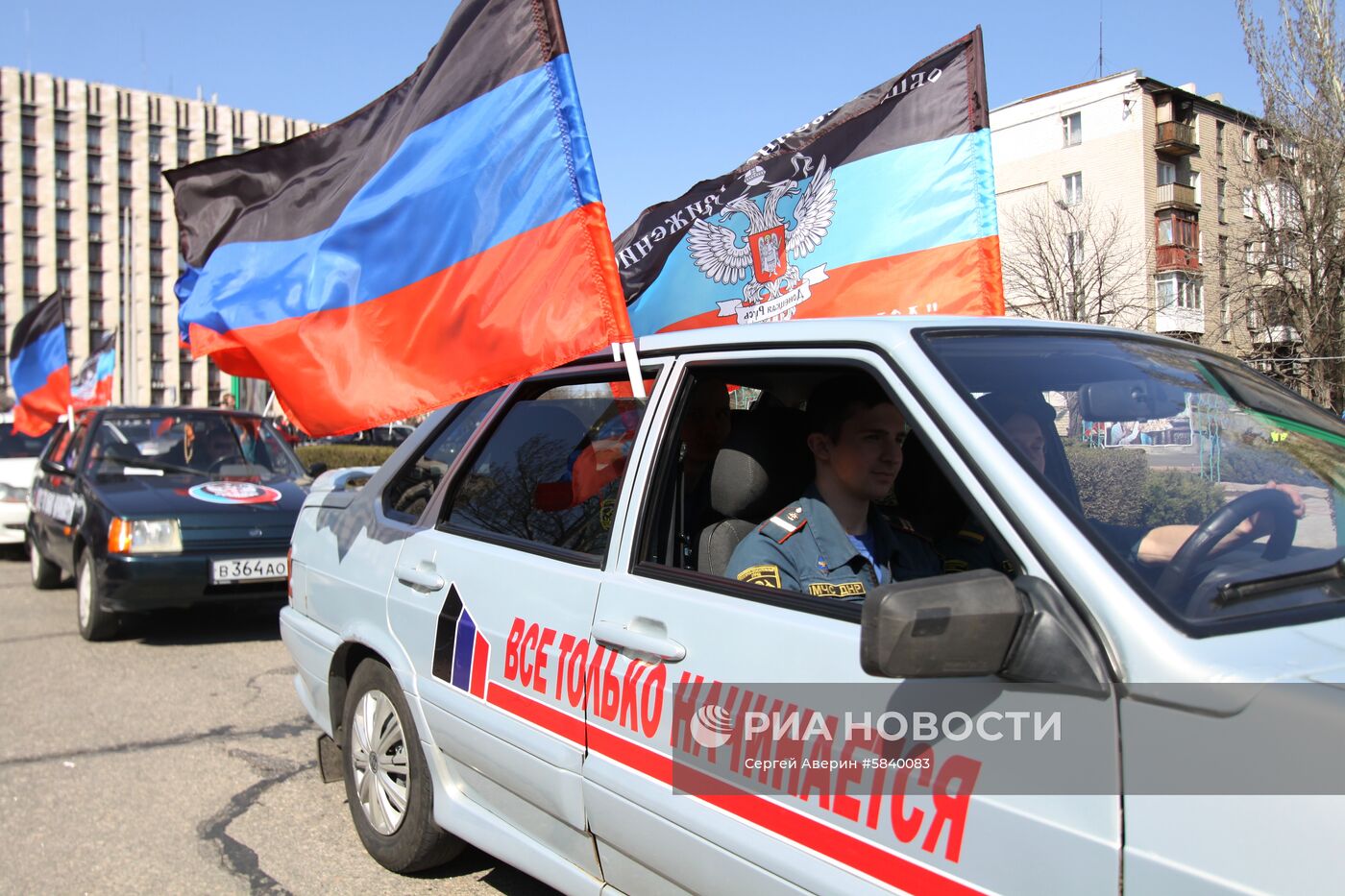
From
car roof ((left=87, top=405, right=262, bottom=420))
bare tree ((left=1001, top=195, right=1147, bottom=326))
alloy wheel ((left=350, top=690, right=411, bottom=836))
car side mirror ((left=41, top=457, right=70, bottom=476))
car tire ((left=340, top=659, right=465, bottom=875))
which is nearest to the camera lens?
car tire ((left=340, top=659, right=465, bottom=875))

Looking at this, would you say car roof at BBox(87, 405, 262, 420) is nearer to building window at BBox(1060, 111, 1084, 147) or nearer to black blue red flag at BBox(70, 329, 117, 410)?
black blue red flag at BBox(70, 329, 117, 410)

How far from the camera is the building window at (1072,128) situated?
41.2m

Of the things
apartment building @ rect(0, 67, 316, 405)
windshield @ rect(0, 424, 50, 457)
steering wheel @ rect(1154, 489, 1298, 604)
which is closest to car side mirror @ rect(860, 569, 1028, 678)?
steering wheel @ rect(1154, 489, 1298, 604)

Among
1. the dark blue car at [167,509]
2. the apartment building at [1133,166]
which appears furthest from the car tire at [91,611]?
the apartment building at [1133,166]

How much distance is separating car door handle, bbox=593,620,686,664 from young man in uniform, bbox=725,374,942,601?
9.6 inches

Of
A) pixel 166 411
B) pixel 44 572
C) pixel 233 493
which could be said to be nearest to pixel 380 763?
pixel 233 493

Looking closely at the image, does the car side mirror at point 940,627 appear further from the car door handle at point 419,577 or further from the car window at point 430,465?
the car window at point 430,465

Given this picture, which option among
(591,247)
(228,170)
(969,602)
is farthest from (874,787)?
(228,170)

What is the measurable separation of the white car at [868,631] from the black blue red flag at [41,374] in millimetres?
9138

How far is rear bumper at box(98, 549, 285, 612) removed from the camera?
22.3 feet

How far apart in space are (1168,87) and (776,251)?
4157cm

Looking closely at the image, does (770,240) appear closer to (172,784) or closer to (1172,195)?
(172,784)

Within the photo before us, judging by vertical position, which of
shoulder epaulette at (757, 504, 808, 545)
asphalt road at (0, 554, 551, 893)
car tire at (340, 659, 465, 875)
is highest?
shoulder epaulette at (757, 504, 808, 545)

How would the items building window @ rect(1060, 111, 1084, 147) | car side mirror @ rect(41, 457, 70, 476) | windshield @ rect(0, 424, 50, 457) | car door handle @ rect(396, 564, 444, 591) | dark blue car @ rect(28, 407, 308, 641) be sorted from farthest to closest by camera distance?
building window @ rect(1060, 111, 1084, 147) < windshield @ rect(0, 424, 50, 457) < car side mirror @ rect(41, 457, 70, 476) < dark blue car @ rect(28, 407, 308, 641) < car door handle @ rect(396, 564, 444, 591)
